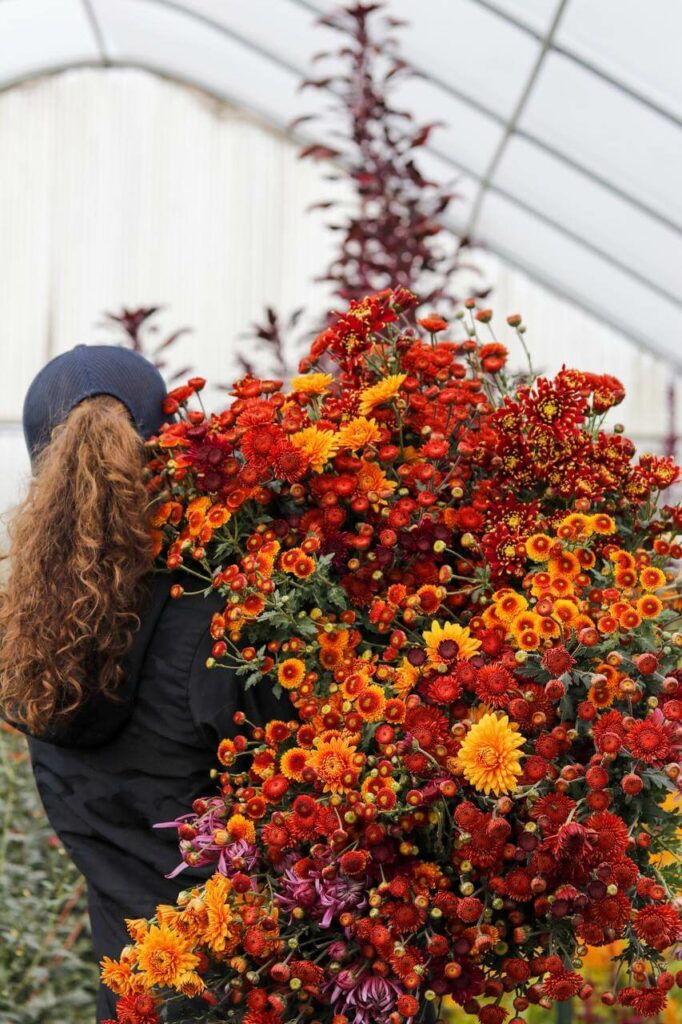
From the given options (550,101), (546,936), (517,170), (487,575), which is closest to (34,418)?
(487,575)

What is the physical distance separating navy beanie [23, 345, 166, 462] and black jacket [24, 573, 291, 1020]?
244mm

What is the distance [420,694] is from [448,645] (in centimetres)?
8

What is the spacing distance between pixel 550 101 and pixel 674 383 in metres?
2.99

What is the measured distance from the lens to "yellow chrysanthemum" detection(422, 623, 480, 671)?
1.33 meters

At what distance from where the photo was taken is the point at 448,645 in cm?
133

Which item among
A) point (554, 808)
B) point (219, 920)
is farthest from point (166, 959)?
point (554, 808)

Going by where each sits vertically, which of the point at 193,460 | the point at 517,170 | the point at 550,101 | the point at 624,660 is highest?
the point at 517,170

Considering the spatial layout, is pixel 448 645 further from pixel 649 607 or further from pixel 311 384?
pixel 311 384

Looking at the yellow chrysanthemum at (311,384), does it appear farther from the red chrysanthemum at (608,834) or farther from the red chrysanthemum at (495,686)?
the red chrysanthemum at (608,834)

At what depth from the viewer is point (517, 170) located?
18.4ft

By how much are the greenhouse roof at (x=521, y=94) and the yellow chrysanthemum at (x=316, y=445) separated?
2.47 metres

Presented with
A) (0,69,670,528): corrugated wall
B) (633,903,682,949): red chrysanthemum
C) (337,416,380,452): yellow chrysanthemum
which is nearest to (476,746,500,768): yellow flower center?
(633,903,682,949): red chrysanthemum

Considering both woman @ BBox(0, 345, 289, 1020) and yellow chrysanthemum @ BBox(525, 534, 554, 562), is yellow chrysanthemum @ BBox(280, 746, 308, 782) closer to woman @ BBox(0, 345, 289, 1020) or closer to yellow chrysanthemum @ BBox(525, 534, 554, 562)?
woman @ BBox(0, 345, 289, 1020)

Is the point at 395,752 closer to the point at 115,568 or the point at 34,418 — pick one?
the point at 115,568
